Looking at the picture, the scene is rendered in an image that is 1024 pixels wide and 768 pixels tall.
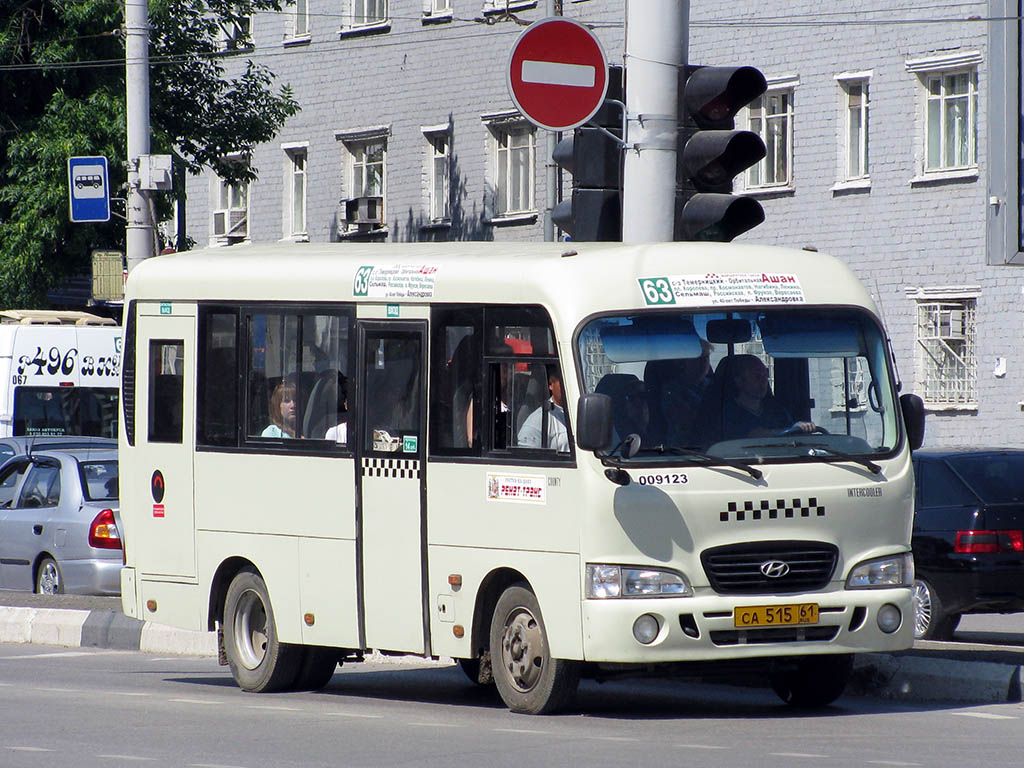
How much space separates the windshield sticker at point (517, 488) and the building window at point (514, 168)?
26533 mm

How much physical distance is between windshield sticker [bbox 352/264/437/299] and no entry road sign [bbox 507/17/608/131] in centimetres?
104

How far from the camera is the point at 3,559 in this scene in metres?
21.2

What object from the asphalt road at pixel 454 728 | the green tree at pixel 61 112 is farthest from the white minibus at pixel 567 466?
the green tree at pixel 61 112

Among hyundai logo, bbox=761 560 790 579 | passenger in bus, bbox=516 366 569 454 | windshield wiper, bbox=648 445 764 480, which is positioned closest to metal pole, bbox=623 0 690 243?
passenger in bus, bbox=516 366 569 454

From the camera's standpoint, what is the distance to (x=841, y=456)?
11.3m

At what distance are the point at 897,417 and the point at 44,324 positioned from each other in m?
19.6

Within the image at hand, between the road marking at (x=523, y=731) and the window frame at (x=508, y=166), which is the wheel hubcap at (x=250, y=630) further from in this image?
the window frame at (x=508, y=166)

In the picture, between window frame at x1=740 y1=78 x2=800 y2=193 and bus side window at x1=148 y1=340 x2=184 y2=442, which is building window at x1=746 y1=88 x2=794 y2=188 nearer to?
window frame at x1=740 y1=78 x2=800 y2=193

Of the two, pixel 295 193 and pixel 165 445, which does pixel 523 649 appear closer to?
pixel 165 445

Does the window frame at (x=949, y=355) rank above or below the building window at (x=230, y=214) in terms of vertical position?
below

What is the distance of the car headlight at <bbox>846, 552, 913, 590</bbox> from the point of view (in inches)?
444

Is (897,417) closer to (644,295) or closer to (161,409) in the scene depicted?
(644,295)

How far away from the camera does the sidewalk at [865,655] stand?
11914 millimetres

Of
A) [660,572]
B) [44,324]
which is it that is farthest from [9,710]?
[44,324]
